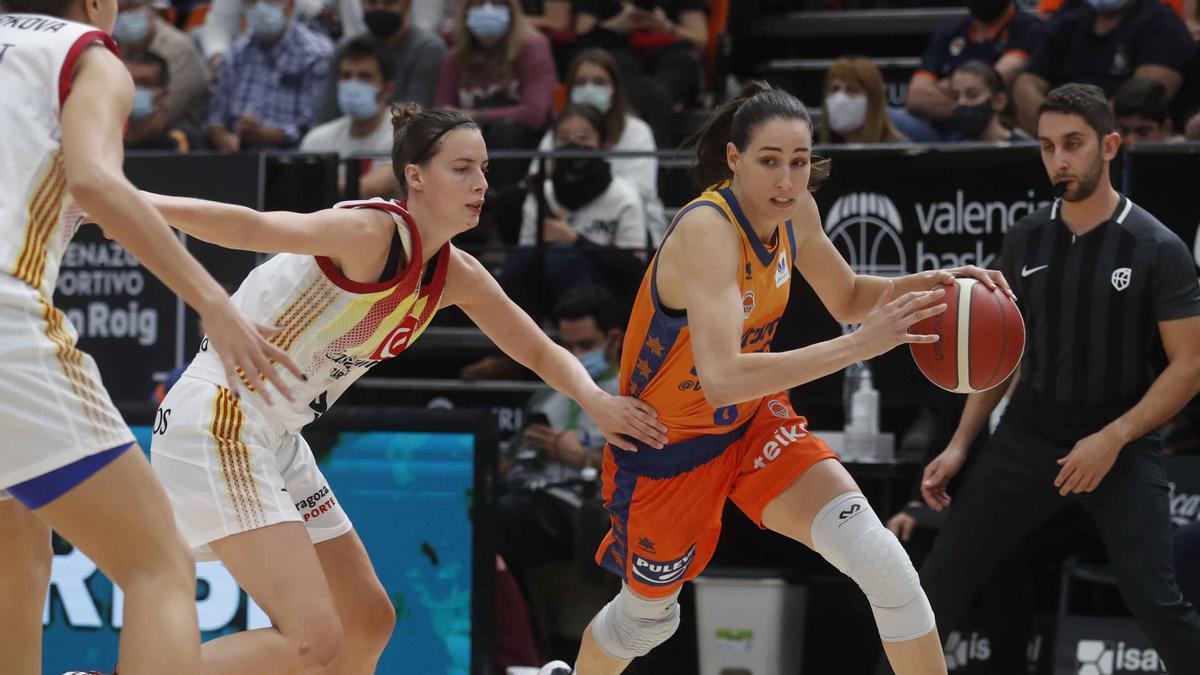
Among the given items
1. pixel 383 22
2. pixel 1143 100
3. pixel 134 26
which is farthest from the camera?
pixel 134 26

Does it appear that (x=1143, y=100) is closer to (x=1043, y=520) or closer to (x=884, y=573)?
(x=1043, y=520)

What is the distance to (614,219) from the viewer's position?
748 centimetres

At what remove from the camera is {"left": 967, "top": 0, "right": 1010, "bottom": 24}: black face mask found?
8.40 metres

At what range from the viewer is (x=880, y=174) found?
6.53m

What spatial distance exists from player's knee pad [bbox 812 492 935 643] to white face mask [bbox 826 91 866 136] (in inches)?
143

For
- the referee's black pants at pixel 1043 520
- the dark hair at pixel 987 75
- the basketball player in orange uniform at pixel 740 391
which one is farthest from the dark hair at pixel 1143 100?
the basketball player in orange uniform at pixel 740 391

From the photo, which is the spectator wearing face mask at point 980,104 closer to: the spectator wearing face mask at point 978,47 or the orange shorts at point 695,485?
the spectator wearing face mask at point 978,47

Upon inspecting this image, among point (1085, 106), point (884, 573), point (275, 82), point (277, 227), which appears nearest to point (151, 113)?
point (275, 82)

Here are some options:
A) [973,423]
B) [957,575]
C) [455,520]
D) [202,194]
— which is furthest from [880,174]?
[202,194]

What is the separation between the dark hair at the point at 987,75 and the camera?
7465 millimetres

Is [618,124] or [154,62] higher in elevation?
[154,62]

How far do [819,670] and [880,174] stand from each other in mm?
2196

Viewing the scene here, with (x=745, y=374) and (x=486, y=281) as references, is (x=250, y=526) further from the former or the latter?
(x=745, y=374)

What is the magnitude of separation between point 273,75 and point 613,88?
276 centimetres
